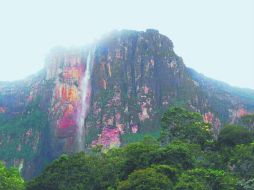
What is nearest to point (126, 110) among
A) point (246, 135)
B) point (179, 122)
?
point (179, 122)

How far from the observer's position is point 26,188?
6125cm

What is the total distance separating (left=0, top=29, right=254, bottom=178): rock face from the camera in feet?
483

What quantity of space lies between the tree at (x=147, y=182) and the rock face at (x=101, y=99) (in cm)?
8717

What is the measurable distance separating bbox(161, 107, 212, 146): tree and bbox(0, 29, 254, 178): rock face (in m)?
64.5

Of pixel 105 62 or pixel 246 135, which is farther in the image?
pixel 105 62

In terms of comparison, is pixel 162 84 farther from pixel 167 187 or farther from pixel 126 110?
pixel 167 187

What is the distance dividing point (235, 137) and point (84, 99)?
92465 mm

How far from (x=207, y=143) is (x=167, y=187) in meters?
18.3

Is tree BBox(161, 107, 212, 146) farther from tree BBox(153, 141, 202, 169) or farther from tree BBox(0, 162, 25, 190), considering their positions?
tree BBox(0, 162, 25, 190)

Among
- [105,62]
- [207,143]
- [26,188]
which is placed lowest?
[26,188]

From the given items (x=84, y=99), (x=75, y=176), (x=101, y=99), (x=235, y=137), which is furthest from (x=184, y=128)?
(x=84, y=99)

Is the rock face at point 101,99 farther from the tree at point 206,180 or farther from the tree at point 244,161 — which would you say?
the tree at point 206,180

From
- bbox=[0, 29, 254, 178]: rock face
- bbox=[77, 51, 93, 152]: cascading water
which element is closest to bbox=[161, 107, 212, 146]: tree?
bbox=[0, 29, 254, 178]: rock face

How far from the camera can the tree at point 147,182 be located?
5031 cm
